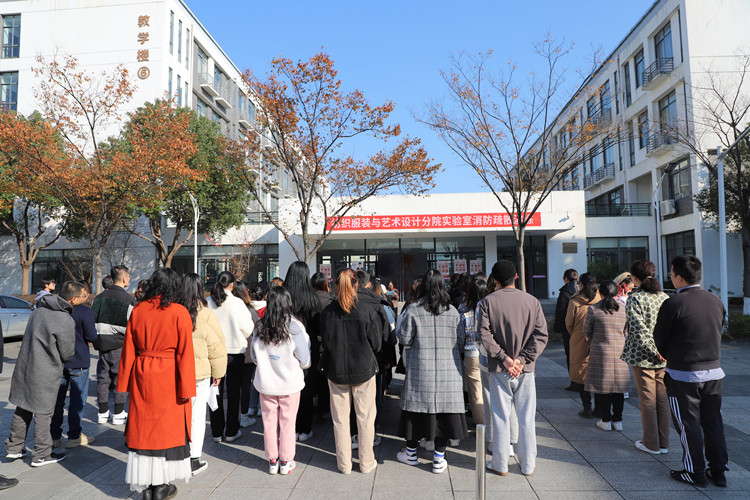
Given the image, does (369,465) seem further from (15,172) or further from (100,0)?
(100,0)

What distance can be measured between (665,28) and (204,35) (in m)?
27.4

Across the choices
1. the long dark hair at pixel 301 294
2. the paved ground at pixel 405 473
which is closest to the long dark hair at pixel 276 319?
the long dark hair at pixel 301 294

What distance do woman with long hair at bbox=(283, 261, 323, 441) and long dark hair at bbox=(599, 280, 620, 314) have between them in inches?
126

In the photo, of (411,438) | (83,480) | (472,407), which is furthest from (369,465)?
(83,480)

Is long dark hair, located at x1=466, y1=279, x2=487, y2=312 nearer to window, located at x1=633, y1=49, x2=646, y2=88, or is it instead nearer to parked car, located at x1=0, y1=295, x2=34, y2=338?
parked car, located at x1=0, y1=295, x2=34, y2=338

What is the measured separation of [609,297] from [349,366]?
307cm

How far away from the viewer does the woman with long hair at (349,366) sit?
13.8ft

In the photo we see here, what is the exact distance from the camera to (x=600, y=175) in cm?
3172

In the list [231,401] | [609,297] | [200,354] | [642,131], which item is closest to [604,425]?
[609,297]

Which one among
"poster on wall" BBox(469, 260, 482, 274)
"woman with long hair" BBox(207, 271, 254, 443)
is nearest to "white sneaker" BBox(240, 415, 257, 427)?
"woman with long hair" BBox(207, 271, 254, 443)

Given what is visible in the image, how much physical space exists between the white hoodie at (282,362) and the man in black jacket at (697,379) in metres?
3.17

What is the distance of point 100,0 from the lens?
2736 centimetres

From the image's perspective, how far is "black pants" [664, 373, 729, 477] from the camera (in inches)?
150

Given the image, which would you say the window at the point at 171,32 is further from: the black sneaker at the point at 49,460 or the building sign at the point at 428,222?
the black sneaker at the point at 49,460
